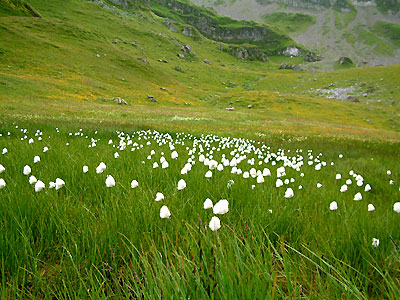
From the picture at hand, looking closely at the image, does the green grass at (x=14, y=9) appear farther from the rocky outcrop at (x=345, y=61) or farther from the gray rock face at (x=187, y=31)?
the rocky outcrop at (x=345, y=61)

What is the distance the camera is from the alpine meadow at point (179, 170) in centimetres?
142

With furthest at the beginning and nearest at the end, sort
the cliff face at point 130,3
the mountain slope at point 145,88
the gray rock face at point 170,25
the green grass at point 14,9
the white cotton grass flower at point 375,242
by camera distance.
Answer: the gray rock face at point 170,25 → the cliff face at point 130,3 → the green grass at point 14,9 → the mountain slope at point 145,88 → the white cotton grass flower at point 375,242

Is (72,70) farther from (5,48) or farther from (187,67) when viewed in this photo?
(187,67)

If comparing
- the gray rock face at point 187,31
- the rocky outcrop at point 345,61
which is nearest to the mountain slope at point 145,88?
the gray rock face at point 187,31

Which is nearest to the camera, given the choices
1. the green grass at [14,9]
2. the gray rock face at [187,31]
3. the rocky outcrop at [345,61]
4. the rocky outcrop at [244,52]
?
the green grass at [14,9]

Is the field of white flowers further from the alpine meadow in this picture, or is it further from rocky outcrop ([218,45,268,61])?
rocky outcrop ([218,45,268,61])

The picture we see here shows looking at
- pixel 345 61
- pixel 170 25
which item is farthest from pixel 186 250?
pixel 170 25

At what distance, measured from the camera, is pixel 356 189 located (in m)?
4.50

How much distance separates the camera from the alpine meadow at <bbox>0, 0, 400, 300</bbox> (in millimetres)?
1424

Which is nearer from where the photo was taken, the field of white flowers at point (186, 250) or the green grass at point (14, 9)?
the field of white flowers at point (186, 250)

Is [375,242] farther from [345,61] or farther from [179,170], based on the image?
[345,61]

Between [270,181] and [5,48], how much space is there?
61294 millimetres

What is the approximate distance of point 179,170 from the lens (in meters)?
4.07

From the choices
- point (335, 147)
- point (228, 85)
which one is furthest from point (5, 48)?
point (228, 85)
